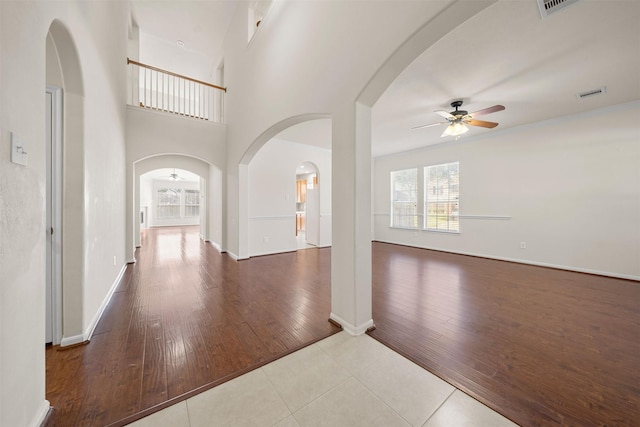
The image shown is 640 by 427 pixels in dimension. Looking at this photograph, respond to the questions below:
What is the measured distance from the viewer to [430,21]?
56.2 inches

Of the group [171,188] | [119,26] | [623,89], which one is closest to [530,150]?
[623,89]

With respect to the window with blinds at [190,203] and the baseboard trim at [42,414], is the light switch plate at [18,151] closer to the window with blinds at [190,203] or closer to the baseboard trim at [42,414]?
the baseboard trim at [42,414]

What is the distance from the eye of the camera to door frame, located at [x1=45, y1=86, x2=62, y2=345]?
5.82 feet

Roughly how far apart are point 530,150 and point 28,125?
6.54 meters

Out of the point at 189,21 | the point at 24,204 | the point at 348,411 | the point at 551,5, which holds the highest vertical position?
the point at 189,21

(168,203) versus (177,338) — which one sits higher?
(168,203)

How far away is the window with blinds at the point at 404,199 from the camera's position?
6.45 m

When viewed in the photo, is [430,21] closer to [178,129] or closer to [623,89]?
[623,89]

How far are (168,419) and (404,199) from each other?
21.8ft

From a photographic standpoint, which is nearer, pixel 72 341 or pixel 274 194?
pixel 72 341

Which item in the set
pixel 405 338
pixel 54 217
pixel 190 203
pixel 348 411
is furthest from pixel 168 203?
pixel 348 411

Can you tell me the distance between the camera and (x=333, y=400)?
52.9 inches

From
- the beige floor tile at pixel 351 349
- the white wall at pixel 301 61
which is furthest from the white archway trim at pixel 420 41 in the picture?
the beige floor tile at pixel 351 349

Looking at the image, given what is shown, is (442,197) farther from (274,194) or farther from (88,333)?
(88,333)
